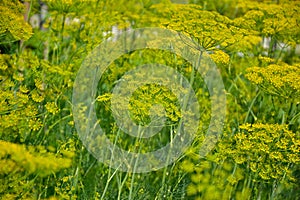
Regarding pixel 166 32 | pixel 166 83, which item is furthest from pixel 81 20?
pixel 166 83

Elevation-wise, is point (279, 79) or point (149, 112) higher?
point (279, 79)

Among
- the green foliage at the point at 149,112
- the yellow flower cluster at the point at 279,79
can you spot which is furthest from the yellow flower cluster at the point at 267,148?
the yellow flower cluster at the point at 279,79

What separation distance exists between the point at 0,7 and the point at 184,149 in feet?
4.06

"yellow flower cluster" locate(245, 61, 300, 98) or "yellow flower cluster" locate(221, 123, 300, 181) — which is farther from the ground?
"yellow flower cluster" locate(245, 61, 300, 98)

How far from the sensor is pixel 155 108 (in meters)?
2.52

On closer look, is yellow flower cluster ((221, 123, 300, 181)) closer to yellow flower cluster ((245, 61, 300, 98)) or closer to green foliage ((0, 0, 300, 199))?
green foliage ((0, 0, 300, 199))

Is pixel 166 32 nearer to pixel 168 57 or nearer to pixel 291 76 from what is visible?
pixel 168 57

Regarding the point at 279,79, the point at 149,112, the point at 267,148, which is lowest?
the point at 267,148

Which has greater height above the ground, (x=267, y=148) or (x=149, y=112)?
(x=149, y=112)

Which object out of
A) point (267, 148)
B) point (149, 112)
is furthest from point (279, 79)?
point (149, 112)

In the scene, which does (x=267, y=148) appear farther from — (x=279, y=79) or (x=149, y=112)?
(x=149, y=112)

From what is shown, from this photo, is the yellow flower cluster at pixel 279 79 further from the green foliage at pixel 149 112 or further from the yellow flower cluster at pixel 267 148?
the yellow flower cluster at pixel 267 148

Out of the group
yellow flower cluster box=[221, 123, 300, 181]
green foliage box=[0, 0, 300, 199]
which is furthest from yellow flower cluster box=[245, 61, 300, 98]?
yellow flower cluster box=[221, 123, 300, 181]

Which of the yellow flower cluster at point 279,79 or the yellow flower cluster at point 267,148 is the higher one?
the yellow flower cluster at point 279,79
